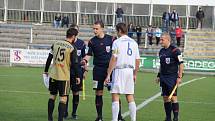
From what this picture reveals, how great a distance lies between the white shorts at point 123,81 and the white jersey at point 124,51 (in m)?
0.14

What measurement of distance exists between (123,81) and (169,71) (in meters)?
1.86

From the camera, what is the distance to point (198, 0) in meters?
49.7

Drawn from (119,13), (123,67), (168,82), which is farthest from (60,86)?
(119,13)

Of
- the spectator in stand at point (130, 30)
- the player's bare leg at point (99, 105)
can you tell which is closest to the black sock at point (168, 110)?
the player's bare leg at point (99, 105)

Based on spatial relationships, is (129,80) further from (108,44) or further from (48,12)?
(48,12)

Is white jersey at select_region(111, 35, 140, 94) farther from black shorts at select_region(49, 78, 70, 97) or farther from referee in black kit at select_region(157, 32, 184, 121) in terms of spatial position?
Result: referee in black kit at select_region(157, 32, 184, 121)

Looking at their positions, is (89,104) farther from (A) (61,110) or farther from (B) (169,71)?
(A) (61,110)

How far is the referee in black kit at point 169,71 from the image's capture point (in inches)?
517

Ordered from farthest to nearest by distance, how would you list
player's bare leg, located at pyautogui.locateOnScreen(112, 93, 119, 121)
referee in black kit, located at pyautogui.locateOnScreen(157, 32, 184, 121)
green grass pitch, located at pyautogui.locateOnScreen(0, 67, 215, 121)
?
green grass pitch, located at pyautogui.locateOnScreen(0, 67, 215, 121)
referee in black kit, located at pyautogui.locateOnScreen(157, 32, 184, 121)
player's bare leg, located at pyautogui.locateOnScreen(112, 93, 119, 121)

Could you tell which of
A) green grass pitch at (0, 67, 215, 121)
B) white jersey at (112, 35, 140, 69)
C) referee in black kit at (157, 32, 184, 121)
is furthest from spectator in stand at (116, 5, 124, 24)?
white jersey at (112, 35, 140, 69)

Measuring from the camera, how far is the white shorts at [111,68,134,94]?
11695 mm

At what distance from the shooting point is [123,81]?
11.7 m

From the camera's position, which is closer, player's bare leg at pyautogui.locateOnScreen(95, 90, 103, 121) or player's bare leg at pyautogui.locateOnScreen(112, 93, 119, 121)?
player's bare leg at pyautogui.locateOnScreen(112, 93, 119, 121)

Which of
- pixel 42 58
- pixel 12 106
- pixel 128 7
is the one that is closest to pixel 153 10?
pixel 128 7
